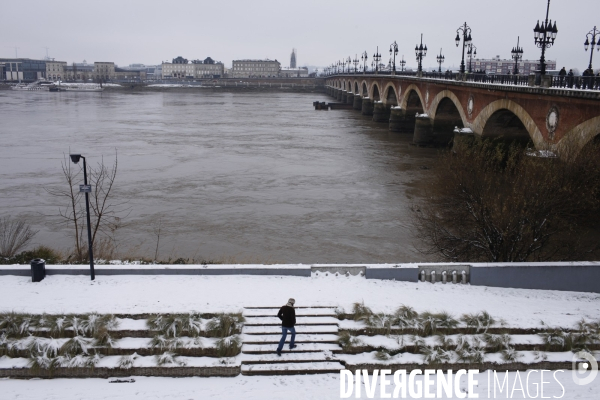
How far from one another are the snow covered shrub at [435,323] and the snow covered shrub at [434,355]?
1.47ft

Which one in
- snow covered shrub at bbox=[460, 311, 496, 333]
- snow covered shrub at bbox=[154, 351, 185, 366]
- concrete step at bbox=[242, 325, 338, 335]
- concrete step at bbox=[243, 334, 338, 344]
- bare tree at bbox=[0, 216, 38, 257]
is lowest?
bare tree at bbox=[0, 216, 38, 257]

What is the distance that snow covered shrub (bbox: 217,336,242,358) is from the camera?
33.2ft

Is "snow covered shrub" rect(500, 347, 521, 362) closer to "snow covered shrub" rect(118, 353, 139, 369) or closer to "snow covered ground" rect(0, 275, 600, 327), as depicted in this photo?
"snow covered ground" rect(0, 275, 600, 327)

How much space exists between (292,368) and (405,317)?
8.95 ft

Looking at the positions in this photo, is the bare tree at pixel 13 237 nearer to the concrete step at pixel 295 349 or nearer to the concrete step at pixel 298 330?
the concrete step at pixel 298 330

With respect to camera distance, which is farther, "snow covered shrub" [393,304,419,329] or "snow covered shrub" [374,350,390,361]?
"snow covered shrub" [393,304,419,329]

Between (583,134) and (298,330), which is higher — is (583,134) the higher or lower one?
the higher one

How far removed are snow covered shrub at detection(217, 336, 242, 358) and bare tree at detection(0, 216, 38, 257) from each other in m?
9.64

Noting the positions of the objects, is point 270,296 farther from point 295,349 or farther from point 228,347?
point 228,347

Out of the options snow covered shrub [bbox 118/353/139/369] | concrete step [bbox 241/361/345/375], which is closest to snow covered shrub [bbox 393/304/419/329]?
concrete step [bbox 241/361/345/375]

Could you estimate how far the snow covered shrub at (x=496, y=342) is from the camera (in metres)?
10.5

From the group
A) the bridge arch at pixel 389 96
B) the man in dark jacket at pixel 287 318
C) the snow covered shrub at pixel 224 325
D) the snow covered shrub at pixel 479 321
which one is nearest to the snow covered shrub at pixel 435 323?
the snow covered shrub at pixel 479 321

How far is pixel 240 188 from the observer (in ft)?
91.9

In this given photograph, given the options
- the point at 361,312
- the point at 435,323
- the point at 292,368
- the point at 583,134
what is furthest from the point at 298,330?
the point at 583,134
